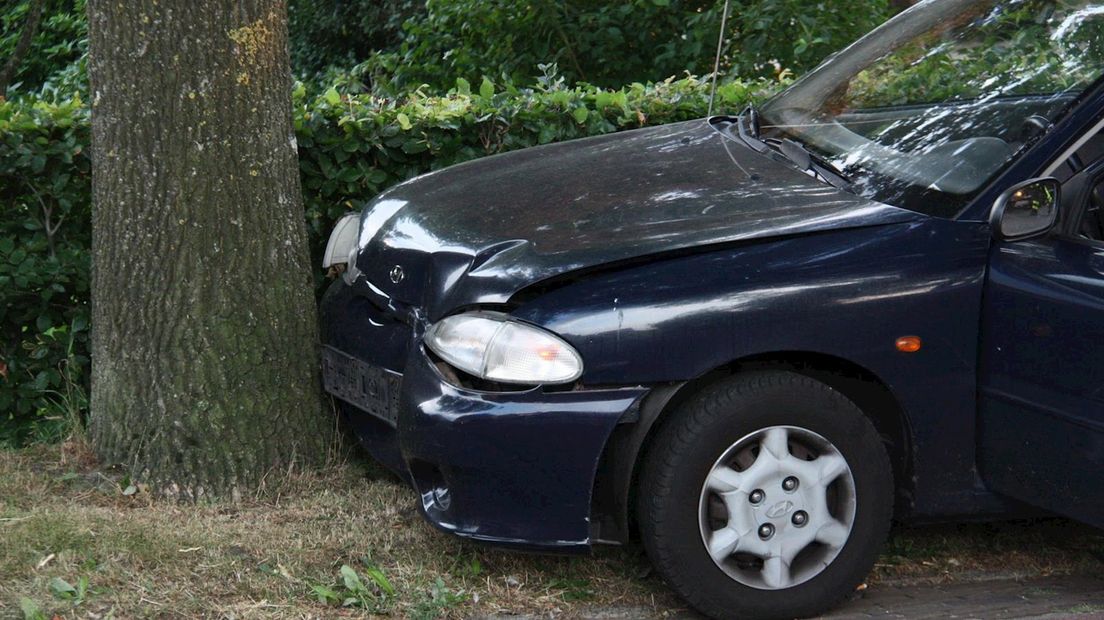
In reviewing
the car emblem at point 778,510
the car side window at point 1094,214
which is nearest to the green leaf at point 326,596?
the car emblem at point 778,510

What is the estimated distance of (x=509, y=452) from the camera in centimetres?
358

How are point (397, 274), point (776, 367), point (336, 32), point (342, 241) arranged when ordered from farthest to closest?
point (336, 32)
point (342, 241)
point (397, 274)
point (776, 367)

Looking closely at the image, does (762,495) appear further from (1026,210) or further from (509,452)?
(1026,210)

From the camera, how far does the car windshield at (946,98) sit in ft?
13.0

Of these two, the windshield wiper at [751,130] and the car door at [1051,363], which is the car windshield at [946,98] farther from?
the car door at [1051,363]

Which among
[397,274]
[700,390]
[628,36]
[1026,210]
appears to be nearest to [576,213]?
[397,274]

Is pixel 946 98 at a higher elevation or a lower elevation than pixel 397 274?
higher

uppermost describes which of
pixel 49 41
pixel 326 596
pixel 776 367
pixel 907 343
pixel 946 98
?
pixel 946 98

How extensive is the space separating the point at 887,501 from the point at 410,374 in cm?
137

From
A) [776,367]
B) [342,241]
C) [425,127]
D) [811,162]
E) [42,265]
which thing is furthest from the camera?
[425,127]

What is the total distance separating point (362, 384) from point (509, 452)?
80cm

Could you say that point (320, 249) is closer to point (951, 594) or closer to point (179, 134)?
point (179, 134)

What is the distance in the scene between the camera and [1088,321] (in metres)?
3.60

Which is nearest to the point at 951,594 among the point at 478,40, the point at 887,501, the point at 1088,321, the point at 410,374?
the point at 887,501
